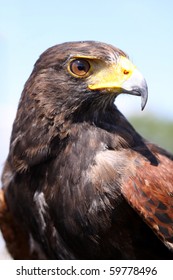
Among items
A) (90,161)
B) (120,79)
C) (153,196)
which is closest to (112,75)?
(120,79)

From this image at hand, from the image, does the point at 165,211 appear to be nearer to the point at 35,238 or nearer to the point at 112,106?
the point at 112,106

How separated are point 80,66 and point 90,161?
2.72 ft

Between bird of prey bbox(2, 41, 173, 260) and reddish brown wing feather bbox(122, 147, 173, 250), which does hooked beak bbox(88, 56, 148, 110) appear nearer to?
bird of prey bbox(2, 41, 173, 260)

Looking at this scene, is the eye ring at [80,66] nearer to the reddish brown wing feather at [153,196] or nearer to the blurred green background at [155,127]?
the reddish brown wing feather at [153,196]

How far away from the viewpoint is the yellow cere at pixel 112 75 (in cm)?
468

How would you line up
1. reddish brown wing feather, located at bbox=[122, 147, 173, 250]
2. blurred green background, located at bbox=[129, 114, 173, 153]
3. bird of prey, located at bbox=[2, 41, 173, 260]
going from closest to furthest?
reddish brown wing feather, located at bbox=[122, 147, 173, 250] → bird of prey, located at bbox=[2, 41, 173, 260] → blurred green background, located at bbox=[129, 114, 173, 153]

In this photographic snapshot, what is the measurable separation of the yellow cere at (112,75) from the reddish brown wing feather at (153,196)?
72cm

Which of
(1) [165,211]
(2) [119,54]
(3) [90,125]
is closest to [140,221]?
(1) [165,211]

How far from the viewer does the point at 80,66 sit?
4746 mm

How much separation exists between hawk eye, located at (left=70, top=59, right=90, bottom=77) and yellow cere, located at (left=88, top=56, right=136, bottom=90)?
9 centimetres

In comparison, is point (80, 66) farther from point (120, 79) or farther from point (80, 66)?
point (120, 79)

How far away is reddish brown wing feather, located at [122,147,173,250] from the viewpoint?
4520 millimetres

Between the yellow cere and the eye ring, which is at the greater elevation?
the eye ring

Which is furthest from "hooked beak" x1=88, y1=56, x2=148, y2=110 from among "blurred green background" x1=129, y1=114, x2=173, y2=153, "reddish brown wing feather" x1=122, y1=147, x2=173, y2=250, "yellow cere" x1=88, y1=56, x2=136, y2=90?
"blurred green background" x1=129, y1=114, x2=173, y2=153
